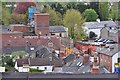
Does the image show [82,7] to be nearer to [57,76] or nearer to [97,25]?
[97,25]

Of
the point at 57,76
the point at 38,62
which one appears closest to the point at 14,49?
the point at 38,62

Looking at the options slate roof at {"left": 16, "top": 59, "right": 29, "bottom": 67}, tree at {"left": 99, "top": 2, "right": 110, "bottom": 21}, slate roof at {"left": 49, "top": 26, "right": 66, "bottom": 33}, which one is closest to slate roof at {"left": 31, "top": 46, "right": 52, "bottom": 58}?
slate roof at {"left": 16, "top": 59, "right": 29, "bottom": 67}

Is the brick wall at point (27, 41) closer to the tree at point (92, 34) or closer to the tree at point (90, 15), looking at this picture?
the tree at point (92, 34)

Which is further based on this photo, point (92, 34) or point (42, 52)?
point (92, 34)

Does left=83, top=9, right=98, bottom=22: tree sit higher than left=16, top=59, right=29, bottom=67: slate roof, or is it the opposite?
left=83, top=9, right=98, bottom=22: tree

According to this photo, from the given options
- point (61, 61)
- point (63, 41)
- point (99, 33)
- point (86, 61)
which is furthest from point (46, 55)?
point (99, 33)

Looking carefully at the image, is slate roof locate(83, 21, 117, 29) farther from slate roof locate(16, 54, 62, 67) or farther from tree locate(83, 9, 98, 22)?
slate roof locate(16, 54, 62, 67)

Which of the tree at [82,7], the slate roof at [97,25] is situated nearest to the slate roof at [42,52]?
the slate roof at [97,25]

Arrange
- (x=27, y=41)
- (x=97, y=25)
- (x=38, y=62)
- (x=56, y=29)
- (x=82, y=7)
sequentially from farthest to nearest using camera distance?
(x=82, y=7)
(x=97, y=25)
(x=56, y=29)
(x=27, y=41)
(x=38, y=62)
